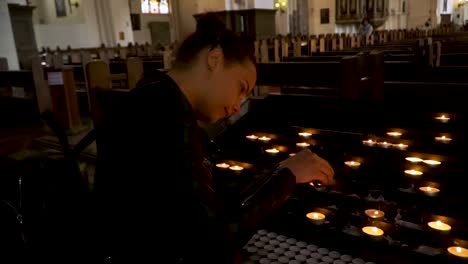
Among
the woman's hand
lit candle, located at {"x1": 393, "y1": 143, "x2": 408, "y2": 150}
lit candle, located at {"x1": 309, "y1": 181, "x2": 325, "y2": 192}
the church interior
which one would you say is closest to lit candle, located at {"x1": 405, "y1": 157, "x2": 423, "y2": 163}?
the church interior

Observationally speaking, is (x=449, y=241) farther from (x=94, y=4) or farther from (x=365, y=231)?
(x=94, y=4)

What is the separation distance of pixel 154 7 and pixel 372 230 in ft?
68.8

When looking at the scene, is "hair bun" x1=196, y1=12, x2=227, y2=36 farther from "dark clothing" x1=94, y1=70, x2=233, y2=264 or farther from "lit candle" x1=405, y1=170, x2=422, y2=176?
"lit candle" x1=405, y1=170, x2=422, y2=176

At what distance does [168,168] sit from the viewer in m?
0.96

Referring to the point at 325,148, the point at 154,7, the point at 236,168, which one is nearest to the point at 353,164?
the point at 325,148

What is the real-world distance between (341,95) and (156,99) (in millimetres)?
3052

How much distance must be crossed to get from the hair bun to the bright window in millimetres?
20577

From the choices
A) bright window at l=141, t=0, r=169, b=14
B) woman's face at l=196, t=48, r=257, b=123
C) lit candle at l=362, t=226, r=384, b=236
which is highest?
bright window at l=141, t=0, r=169, b=14

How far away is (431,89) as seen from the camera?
365cm

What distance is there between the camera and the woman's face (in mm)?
1120

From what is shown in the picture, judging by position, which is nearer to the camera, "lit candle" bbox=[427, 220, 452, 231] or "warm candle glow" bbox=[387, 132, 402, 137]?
"lit candle" bbox=[427, 220, 452, 231]

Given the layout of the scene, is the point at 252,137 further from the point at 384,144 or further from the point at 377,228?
the point at 377,228

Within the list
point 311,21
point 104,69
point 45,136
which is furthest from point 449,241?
point 311,21

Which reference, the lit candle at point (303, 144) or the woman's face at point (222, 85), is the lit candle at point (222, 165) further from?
the woman's face at point (222, 85)
